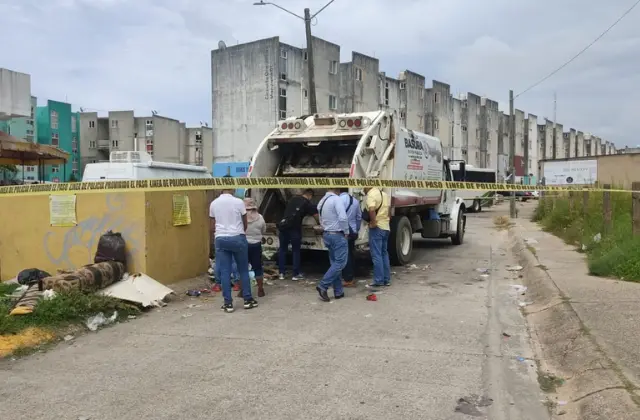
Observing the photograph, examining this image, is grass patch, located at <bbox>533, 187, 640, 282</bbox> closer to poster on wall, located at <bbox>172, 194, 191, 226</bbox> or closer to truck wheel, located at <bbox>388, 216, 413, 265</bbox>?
truck wheel, located at <bbox>388, 216, 413, 265</bbox>

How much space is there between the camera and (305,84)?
4031cm

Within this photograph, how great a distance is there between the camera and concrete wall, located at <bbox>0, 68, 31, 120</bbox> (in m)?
15.6

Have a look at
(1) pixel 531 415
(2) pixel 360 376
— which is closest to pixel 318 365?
(2) pixel 360 376

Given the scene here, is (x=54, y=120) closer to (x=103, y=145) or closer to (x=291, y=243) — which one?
(x=103, y=145)

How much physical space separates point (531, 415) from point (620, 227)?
7663 millimetres

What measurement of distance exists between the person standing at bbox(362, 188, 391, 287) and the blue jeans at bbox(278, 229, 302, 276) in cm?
127

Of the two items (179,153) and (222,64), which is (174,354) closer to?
(222,64)

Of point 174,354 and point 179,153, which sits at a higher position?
point 179,153

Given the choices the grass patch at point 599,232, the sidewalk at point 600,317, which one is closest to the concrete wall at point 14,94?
the sidewalk at point 600,317

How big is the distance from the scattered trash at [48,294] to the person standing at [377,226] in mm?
4613

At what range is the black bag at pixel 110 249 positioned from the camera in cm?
767

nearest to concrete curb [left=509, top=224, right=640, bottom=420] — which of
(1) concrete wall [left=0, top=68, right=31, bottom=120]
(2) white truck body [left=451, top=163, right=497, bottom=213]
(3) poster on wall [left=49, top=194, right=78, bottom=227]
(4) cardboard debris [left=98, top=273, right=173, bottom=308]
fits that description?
(4) cardboard debris [left=98, top=273, right=173, bottom=308]

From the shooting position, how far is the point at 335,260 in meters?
7.77

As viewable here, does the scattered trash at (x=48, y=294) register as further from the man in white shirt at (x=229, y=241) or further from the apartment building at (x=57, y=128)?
the apartment building at (x=57, y=128)
